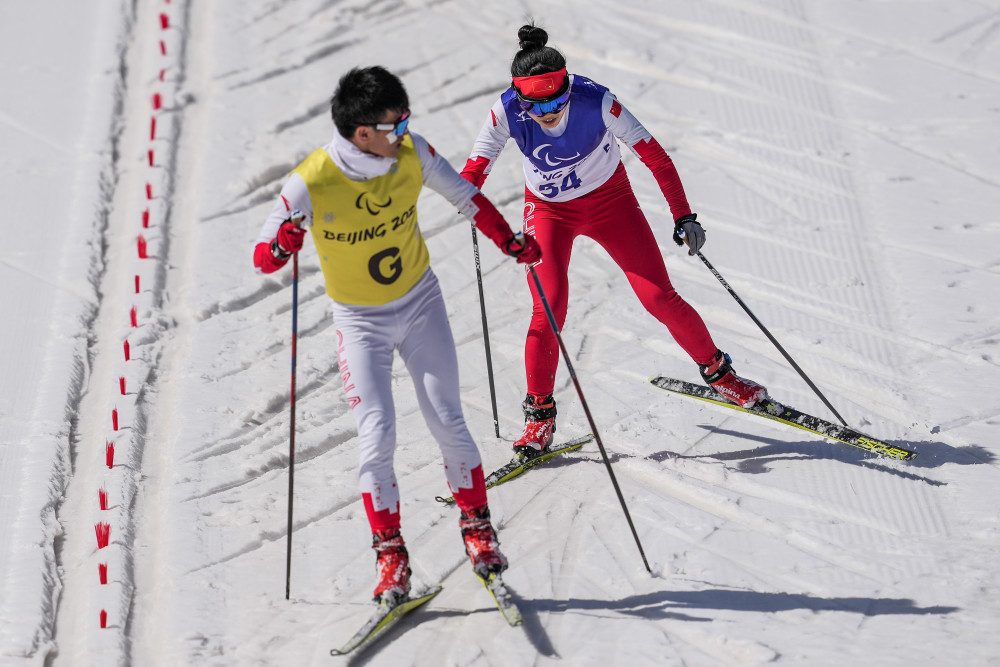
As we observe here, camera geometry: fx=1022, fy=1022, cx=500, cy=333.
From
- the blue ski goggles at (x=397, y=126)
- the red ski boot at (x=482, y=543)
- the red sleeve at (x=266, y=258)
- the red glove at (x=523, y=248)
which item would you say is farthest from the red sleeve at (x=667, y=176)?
the red sleeve at (x=266, y=258)

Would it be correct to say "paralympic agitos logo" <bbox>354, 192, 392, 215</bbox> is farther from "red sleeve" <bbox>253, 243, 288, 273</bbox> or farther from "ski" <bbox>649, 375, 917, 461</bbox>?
"ski" <bbox>649, 375, 917, 461</bbox>

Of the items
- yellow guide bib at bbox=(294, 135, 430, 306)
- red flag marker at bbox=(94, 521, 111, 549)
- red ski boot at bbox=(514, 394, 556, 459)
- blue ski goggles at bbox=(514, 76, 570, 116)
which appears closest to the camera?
yellow guide bib at bbox=(294, 135, 430, 306)

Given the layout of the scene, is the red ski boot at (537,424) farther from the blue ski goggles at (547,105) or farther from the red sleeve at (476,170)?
the blue ski goggles at (547,105)

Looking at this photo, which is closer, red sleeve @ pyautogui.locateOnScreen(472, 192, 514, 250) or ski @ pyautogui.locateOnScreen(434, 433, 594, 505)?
red sleeve @ pyautogui.locateOnScreen(472, 192, 514, 250)

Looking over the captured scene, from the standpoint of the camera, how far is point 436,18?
415 inches

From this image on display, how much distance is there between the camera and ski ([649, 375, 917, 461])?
Result: 17.6 feet

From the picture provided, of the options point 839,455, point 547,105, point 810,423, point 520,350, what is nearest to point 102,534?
point 520,350

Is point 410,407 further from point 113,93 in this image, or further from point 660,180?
point 113,93

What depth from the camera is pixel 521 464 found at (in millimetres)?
5500

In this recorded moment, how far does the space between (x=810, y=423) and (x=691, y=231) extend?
4.13 feet

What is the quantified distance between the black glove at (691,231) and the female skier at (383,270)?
3.58 feet

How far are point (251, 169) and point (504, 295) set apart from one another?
9.01 feet

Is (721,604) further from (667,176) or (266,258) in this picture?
(266,258)

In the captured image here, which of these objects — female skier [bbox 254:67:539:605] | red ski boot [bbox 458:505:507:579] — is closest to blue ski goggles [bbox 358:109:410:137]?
female skier [bbox 254:67:539:605]
